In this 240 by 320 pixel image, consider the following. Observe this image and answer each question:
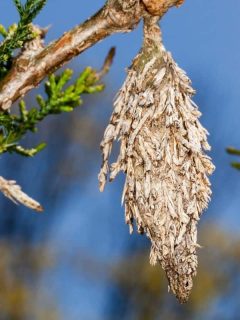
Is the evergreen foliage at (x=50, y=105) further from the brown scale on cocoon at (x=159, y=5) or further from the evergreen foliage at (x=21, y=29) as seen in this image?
the brown scale on cocoon at (x=159, y=5)

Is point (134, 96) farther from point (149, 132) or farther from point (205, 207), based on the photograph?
point (205, 207)

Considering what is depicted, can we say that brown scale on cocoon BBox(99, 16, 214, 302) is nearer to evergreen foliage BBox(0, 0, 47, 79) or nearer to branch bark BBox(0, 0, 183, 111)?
branch bark BBox(0, 0, 183, 111)

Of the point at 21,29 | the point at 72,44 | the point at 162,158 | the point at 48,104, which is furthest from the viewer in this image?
the point at 48,104

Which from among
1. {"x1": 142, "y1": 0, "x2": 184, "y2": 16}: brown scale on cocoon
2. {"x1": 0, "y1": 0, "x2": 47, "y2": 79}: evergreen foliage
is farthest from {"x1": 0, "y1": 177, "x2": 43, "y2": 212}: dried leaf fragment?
{"x1": 142, "y1": 0, "x2": 184, "y2": 16}: brown scale on cocoon

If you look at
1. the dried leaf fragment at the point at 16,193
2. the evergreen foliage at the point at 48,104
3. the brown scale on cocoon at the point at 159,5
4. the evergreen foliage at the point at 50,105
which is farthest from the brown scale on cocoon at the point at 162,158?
the evergreen foliage at the point at 50,105

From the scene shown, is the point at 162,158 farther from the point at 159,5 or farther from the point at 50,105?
the point at 50,105

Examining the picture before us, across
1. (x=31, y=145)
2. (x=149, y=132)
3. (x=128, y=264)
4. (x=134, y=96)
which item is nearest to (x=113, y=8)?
(x=134, y=96)

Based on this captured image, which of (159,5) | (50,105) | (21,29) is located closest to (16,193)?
(21,29)
